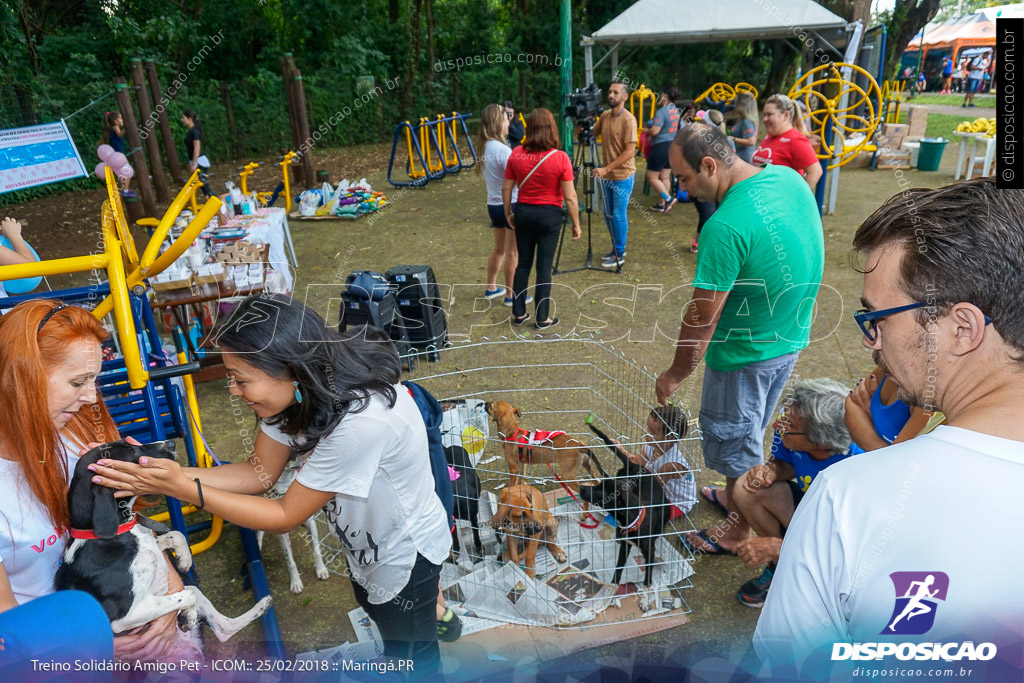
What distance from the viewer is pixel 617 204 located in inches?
258

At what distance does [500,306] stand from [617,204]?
1.69 m

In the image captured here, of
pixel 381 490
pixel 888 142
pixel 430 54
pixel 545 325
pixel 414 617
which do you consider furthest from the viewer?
pixel 430 54

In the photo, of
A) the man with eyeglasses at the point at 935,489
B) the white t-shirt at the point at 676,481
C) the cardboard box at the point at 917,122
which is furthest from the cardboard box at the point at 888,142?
the man with eyeglasses at the point at 935,489

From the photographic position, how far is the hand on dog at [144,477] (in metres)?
1.57

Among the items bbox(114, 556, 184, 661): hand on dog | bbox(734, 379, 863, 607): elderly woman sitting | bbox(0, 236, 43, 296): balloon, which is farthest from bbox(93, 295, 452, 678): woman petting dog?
bbox(0, 236, 43, 296): balloon

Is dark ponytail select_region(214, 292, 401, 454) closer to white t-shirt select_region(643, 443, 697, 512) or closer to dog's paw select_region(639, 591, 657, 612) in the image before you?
white t-shirt select_region(643, 443, 697, 512)

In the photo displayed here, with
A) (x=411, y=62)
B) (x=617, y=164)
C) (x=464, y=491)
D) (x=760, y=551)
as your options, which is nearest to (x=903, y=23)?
(x=617, y=164)

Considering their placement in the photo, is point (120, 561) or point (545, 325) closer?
point (120, 561)

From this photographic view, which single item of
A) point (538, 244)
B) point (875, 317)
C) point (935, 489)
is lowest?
point (538, 244)

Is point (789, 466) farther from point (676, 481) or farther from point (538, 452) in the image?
point (538, 452)

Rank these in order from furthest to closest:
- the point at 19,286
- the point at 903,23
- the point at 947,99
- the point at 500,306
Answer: the point at 947,99, the point at 903,23, the point at 500,306, the point at 19,286

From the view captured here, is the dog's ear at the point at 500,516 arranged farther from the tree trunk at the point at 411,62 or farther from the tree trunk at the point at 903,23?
the tree trunk at the point at 411,62

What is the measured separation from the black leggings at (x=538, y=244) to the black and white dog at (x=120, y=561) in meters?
3.64

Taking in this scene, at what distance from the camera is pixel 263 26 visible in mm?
19859
